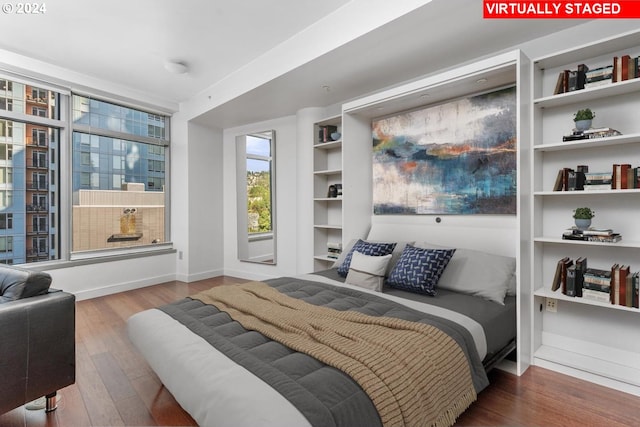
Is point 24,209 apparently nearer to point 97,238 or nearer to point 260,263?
point 97,238

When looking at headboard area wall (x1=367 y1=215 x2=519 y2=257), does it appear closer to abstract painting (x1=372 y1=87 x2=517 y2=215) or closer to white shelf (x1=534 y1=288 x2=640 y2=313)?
abstract painting (x1=372 y1=87 x2=517 y2=215)

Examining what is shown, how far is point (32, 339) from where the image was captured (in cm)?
167

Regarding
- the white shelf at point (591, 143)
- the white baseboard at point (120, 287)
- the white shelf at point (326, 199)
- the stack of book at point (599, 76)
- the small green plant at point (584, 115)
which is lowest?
the white baseboard at point (120, 287)

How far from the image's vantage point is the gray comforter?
1.17 metres

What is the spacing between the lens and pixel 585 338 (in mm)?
2393

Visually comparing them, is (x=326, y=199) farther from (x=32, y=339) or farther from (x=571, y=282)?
(x=32, y=339)

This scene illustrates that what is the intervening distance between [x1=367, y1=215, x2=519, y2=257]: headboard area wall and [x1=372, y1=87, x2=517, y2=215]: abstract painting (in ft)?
0.23

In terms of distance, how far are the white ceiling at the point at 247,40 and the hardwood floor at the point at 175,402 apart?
246cm

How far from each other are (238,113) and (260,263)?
86.5 inches

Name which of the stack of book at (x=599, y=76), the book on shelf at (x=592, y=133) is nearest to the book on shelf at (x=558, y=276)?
the book on shelf at (x=592, y=133)

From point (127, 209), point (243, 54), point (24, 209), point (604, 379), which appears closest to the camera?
point (604, 379)

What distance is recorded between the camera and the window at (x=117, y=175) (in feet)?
13.6

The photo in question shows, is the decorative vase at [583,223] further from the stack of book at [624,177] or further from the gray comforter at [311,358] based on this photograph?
the gray comforter at [311,358]

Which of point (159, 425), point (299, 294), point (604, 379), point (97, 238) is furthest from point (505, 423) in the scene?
point (97, 238)
